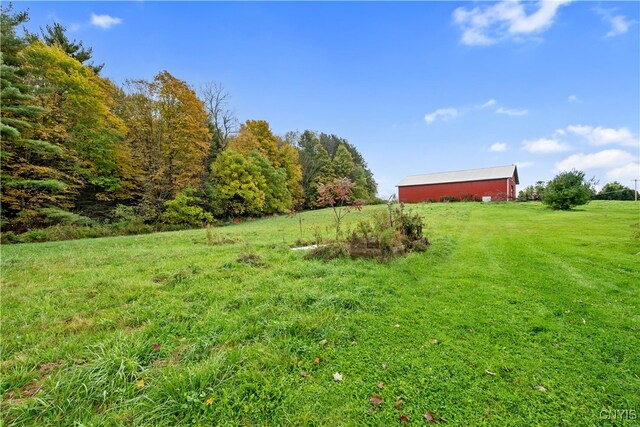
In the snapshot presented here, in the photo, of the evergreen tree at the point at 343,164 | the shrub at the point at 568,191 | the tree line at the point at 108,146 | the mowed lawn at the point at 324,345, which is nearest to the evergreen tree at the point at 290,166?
the tree line at the point at 108,146

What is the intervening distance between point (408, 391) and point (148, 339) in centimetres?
263

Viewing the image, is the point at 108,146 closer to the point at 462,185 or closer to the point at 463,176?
the point at 462,185

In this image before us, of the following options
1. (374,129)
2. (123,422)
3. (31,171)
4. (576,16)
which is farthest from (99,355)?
(374,129)

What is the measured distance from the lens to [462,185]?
27.2m

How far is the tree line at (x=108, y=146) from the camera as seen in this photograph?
1179 cm

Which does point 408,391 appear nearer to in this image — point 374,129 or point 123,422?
point 123,422

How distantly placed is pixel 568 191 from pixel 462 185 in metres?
12.5

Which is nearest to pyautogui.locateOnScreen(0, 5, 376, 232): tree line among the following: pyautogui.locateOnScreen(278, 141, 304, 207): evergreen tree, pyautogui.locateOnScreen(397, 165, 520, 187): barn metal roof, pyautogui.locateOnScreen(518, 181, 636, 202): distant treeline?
pyautogui.locateOnScreen(278, 141, 304, 207): evergreen tree

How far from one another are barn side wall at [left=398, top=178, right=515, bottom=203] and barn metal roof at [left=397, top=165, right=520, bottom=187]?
0.42 meters

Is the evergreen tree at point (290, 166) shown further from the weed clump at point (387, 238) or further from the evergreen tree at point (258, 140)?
the weed clump at point (387, 238)

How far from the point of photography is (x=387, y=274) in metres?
4.66

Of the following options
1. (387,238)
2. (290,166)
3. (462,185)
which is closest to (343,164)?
(290,166)

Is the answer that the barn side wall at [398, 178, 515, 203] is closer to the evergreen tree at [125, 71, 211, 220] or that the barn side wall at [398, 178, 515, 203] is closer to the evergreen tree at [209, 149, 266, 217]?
the evergreen tree at [209, 149, 266, 217]

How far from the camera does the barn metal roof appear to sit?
85.5 feet
